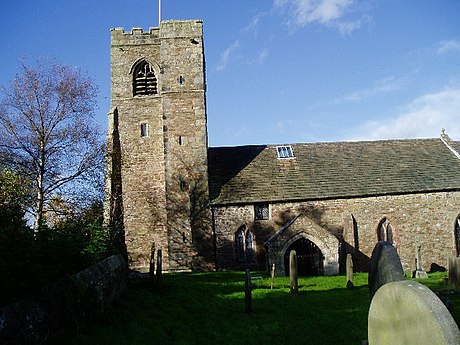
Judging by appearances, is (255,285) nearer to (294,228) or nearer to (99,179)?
(294,228)

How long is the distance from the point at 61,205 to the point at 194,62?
1171 centimetres

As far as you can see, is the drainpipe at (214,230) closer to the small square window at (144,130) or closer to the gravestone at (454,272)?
the small square window at (144,130)

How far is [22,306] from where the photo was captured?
6.19 m

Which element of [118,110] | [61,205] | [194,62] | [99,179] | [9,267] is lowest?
[9,267]

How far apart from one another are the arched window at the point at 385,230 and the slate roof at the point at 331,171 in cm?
173

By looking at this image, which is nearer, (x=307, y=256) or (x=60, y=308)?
(x=60, y=308)

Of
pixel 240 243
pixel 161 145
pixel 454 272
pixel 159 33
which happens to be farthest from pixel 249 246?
pixel 159 33

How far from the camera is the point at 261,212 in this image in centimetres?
2411

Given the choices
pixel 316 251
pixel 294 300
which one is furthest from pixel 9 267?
pixel 316 251

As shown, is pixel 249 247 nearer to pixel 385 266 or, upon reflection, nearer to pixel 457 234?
pixel 457 234

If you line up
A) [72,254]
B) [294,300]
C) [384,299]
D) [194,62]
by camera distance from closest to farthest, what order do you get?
[384,299]
[72,254]
[294,300]
[194,62]

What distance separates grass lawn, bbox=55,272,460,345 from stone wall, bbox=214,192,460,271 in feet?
23.0

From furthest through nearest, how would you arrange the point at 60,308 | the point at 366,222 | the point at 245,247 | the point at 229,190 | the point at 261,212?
the point at 229,190, the point at 366,222, the point at 261,212, the point at 245,247, the point at 60,308

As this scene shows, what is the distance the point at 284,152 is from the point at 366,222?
A: 7.10 m
